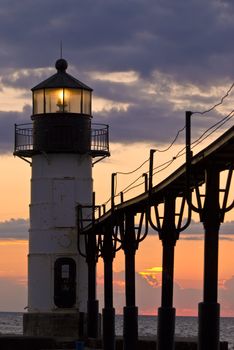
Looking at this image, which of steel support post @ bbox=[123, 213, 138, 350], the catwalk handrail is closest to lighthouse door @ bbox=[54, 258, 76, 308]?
steel support post @ bbox=[123, 213, 138, 350]

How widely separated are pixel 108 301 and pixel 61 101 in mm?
12095

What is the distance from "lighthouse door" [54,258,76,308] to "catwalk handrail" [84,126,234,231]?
13887mm

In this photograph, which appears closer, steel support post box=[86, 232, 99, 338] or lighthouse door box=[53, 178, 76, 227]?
steel support post box=[86, 232, 99, 338]

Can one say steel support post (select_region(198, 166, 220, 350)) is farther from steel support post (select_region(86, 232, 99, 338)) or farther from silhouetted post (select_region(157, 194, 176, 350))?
steel support post (select_region(86, 232, 99, 338))

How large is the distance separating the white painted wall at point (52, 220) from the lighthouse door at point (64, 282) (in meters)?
0.20

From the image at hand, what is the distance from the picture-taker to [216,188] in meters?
22.0

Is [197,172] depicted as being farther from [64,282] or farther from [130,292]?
[64,282]

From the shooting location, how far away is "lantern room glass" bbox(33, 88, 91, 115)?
46.6m

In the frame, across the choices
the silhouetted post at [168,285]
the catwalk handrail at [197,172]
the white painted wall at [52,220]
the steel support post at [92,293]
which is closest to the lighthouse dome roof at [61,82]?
the white painted wall at [52,220]

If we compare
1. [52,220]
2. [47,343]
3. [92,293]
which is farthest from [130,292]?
[52,220]

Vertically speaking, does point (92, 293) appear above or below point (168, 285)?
below

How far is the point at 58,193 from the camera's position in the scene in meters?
46.4

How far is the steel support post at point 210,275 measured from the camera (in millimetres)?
21797

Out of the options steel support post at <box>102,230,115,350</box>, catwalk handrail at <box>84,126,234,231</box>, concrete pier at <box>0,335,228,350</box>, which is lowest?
concrete pier at <box>0,335,228,350</box>
